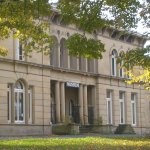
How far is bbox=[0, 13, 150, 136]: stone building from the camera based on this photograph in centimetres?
3784

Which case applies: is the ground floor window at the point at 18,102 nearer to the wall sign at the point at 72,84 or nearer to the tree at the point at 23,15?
the wall sign at the point at 72,84

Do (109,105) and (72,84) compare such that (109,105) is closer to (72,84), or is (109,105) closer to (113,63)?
(113,63)

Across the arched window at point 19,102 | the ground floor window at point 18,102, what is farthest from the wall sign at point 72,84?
the arched window at point 19,102

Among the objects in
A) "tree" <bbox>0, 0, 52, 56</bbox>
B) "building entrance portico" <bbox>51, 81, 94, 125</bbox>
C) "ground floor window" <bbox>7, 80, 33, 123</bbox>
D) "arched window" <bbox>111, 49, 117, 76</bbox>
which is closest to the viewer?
"tree" <bbox>0, 0, 52, 56</bbox>

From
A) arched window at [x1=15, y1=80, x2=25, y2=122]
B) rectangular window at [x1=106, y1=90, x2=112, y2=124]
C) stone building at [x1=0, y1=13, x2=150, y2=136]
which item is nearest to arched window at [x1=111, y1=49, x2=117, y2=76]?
stone building at [x1=0, y1=13, x2=150, y2=136]

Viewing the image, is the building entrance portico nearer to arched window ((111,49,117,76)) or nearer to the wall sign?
the wall sign

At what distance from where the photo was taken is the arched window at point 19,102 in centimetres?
3856

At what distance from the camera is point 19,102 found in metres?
39.0

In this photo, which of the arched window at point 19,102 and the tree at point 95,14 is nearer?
the tree at point 95,14

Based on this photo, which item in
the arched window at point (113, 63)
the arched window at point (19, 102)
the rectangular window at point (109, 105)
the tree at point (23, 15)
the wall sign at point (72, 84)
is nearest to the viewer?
the tree at point (23, 15)

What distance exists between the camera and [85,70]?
4756cm

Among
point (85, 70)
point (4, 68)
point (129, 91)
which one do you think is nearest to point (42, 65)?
point (4, 68)

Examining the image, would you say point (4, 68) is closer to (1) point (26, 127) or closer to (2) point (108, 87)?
(1) point (26, 127)

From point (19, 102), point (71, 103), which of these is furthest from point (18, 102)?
point (71, 103)
